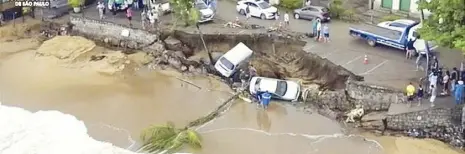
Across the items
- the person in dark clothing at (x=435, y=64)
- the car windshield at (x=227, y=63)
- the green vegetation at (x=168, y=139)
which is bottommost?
the green vegetation at (x=168, y=139)

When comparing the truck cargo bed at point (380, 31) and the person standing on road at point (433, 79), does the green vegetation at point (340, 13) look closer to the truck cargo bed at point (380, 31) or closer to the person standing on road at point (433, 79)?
the truck cargo bed at point (380, 31)

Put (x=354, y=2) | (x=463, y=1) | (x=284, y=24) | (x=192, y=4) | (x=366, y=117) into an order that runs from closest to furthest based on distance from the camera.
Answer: (x=463, y=1) < (x=366, y=117) < (x=192, y=4) < (x=284, y=24) < (x=354, y=2)

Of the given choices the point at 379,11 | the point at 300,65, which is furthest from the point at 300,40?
the point at 379,11

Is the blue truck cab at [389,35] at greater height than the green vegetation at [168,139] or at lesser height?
greater

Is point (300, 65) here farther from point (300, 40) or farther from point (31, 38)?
point (31, 38)

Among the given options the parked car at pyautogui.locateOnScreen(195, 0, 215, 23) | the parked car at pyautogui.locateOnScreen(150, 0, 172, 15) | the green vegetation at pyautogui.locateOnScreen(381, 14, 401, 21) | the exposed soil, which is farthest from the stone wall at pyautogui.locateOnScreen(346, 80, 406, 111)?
the parked car at pyautogui.locateOnScreen(150, 0, 172, 15)

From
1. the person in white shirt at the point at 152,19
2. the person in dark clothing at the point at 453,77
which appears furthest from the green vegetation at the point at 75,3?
the person in dark clothing at the point at 453,77

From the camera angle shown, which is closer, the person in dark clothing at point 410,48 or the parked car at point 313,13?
the person in dark clothing at point 410,48
